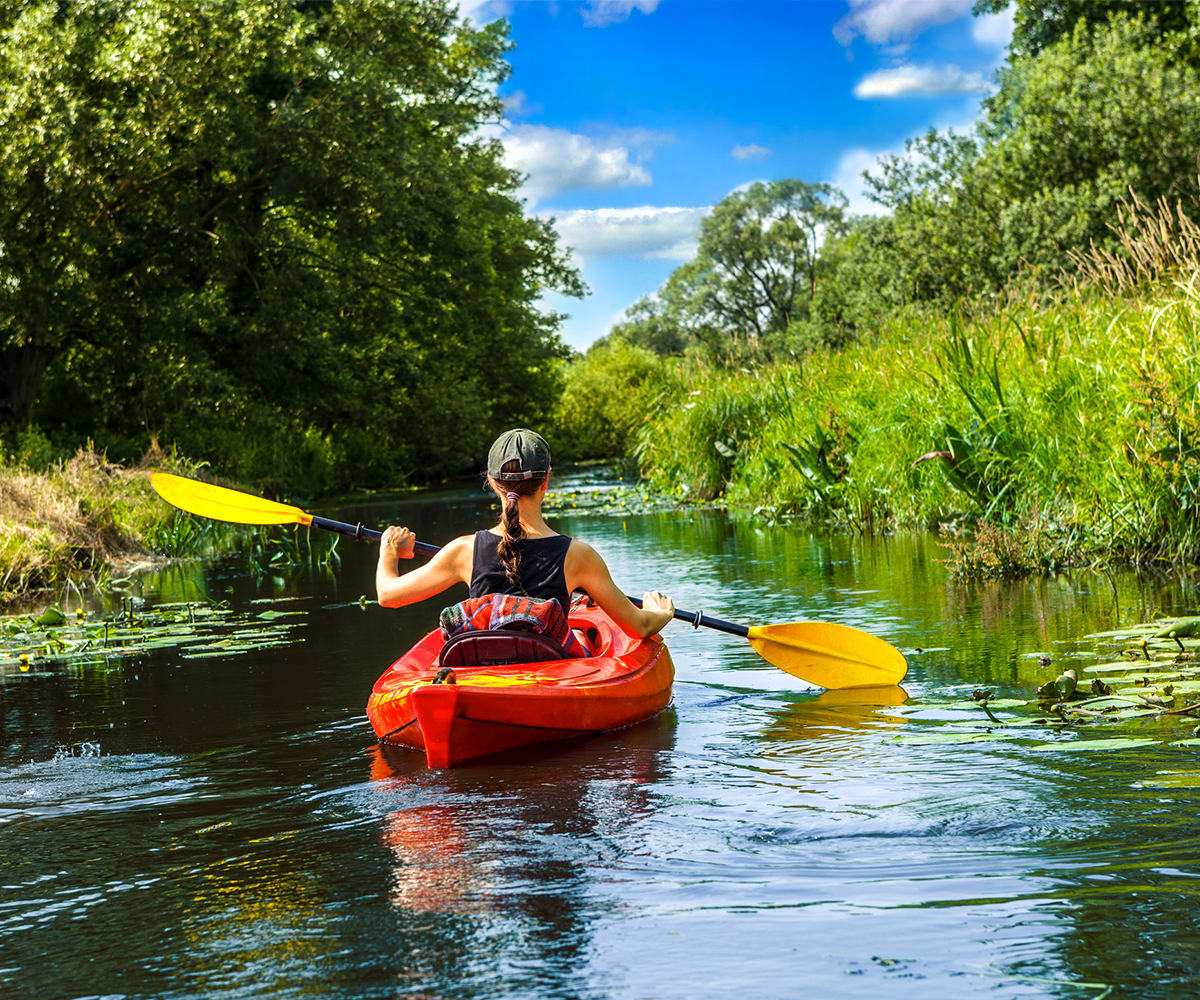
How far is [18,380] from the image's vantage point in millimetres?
20531

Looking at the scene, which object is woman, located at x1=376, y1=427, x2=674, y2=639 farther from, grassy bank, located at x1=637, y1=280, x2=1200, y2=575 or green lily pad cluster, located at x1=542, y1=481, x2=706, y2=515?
Answer: green lily pad cluster, located at x1=542, y1=481, x2=706, y2=515

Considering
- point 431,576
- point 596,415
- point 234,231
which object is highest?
point 234,231

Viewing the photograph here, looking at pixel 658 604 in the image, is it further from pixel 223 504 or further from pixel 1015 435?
pixel 1015 435

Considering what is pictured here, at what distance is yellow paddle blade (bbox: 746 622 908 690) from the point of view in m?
5.49

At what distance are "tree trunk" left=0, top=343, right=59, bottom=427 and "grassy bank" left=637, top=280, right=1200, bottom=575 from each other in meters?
12.7

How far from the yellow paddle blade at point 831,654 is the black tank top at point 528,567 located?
1437mm

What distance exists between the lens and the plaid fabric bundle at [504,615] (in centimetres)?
461

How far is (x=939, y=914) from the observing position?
273 cm

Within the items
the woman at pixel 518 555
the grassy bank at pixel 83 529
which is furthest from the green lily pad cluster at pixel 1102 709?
the grassy bank at pixel 83 529

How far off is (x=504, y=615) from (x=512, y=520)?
0.36 m

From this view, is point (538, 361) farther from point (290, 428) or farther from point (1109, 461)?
point (1109, 461)

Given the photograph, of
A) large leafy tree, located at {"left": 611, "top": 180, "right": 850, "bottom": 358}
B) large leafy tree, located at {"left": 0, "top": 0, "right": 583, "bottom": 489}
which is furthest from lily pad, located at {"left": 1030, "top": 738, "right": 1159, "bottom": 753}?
large leafy tree, located at {"left": 611, "top": 180, "right": 850, "bottom": 358}

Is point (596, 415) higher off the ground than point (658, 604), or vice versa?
point (596, 415)

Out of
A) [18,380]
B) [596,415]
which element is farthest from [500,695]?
[596,415]
